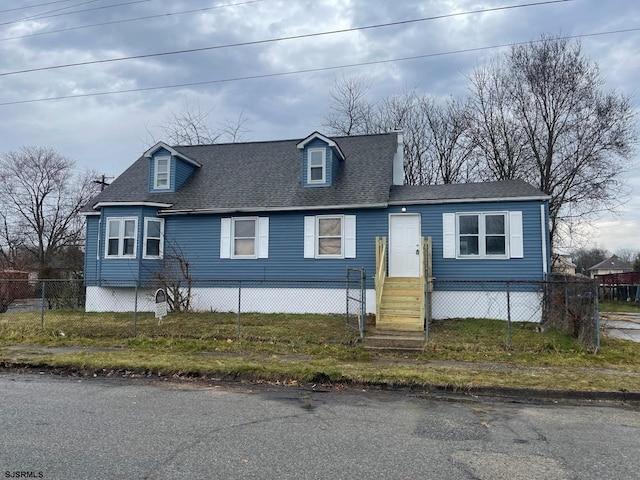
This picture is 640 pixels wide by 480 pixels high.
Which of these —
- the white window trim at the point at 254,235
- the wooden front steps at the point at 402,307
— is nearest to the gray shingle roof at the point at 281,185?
the white window trim at the point at 254,235

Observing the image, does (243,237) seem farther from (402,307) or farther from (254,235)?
(402,307)

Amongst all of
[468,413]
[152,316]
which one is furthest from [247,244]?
[468,413]

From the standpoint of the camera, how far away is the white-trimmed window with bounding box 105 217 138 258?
16.3 m

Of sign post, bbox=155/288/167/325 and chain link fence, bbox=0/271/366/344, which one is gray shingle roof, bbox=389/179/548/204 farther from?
sign post, bbox=155/288/167/325

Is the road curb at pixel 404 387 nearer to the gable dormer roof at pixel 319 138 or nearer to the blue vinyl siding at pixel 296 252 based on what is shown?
the blue vinyl siding at pixel 296 252

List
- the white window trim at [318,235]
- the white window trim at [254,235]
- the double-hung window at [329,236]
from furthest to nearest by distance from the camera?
the white window trim at [254,235], the double-hung window at [329,236], the white window trim at [318,235]

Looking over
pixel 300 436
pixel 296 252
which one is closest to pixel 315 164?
pixel 296 252

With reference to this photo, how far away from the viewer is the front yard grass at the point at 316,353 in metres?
7.50

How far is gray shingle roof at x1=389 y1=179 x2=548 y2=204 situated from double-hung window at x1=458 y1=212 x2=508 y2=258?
59 centimetres

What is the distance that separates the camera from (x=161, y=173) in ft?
57.8

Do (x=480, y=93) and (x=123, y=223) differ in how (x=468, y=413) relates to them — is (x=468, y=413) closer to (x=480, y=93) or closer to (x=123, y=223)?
(x=123, y=223)

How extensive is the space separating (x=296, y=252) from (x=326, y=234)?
3.98 feet

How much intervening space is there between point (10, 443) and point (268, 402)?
3011 mm

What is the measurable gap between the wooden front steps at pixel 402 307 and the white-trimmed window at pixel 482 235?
6.59 feet
